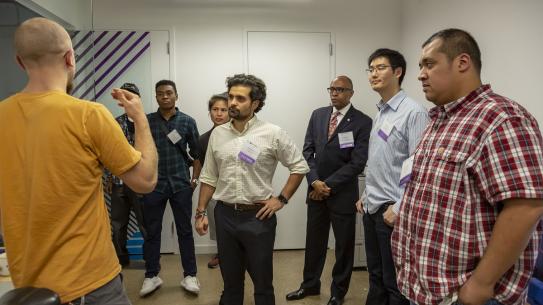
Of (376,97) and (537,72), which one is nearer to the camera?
(537,72)

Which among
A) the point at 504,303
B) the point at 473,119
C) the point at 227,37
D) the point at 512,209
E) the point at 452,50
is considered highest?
the point at 227,37

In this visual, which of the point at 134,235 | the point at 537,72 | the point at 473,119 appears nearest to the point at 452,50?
the point at 473,119

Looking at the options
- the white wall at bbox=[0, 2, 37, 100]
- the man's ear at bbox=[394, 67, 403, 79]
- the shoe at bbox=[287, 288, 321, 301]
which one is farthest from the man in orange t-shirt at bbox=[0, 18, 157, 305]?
the white wall at bbox=[0, 2, 37, 100]

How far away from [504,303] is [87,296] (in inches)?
50.9

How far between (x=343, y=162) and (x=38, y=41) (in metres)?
2.07

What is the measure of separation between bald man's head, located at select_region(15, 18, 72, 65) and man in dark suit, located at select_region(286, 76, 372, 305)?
6.35 ft

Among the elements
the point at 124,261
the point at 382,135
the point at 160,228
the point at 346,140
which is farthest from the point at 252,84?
the point at 124,261

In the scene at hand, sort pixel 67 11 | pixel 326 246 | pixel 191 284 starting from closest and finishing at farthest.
→ 1. pixel 326 246
2. pixel 191 284
3. pixel 67 11

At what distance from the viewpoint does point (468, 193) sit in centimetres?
109

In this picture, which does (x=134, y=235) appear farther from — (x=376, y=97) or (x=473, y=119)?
(x=473, y=119)

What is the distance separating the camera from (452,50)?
121 cm

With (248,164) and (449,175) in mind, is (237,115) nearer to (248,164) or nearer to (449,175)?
(248,164)

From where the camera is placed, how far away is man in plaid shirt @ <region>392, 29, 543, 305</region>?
996mm

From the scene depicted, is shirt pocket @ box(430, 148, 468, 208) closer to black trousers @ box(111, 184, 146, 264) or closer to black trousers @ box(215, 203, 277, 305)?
black trousers @ box(215, 203, 277, 305)
